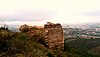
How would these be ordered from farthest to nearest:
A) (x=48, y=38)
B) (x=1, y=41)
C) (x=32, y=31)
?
1. (x=32, y=31)
2. (x=48, y=38)
3. (x=1, y=41)

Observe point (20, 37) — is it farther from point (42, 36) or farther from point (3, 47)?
point (3, 47)

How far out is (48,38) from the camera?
102ft

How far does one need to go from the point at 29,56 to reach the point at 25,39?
29.4ft

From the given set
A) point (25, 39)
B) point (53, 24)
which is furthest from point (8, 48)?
point (53, 24)

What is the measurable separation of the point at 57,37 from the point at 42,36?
2.09 m

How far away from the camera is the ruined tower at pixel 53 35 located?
102ft

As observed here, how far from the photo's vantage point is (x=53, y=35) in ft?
103

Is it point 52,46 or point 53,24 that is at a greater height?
point 53,24

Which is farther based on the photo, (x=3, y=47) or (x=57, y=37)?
(x=57, y=37)

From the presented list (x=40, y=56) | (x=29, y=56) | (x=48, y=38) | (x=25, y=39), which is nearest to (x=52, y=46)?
(x=48, y=38)

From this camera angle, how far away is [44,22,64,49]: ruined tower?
31.2m

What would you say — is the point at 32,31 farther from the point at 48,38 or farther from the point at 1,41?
the point at 1,41

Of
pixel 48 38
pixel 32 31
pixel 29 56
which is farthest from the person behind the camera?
pixel 32 31

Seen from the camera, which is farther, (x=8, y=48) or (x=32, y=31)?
(x=32, y=31)
